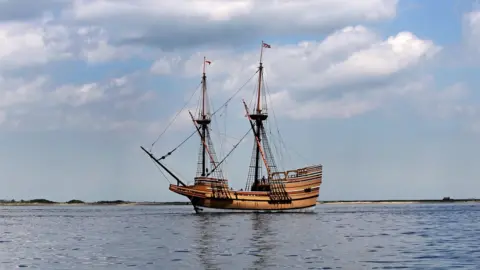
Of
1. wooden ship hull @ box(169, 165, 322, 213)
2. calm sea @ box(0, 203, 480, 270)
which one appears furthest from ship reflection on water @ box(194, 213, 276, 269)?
wooden ship hull @ box(169, 165, 322, 213)

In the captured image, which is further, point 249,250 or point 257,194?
point 257,194

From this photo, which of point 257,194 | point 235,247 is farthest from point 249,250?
point 257,194

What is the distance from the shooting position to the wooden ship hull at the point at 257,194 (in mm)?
122438

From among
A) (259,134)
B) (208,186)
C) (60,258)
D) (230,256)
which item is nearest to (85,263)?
(60,258)

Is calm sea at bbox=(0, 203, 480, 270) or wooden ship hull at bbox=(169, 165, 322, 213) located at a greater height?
wooden ship hull at bbox=(169, 165, 322, 213)

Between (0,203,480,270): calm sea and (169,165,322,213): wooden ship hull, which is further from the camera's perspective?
(169,165,322,213): wooden ship hull

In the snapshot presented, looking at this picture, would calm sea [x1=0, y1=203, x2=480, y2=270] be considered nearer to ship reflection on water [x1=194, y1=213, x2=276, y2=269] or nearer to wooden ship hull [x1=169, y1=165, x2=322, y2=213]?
ship reflection on water [x1=194, y1=213, x2=276, y2=269]

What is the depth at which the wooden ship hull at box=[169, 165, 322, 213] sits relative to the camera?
122438 millimetres

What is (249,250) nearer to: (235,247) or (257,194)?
(235,247)

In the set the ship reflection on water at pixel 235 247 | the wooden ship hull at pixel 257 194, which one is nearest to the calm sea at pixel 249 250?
the ship reflection on water at pixel 235 247

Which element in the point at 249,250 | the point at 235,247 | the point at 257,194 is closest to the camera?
the point at 249,250

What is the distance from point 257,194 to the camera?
406 feet

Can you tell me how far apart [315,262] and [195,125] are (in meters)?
91.6

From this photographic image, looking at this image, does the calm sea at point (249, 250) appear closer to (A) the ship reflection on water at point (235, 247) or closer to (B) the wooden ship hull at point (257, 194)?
(A) the ship reflection on water at point (235, 247)
